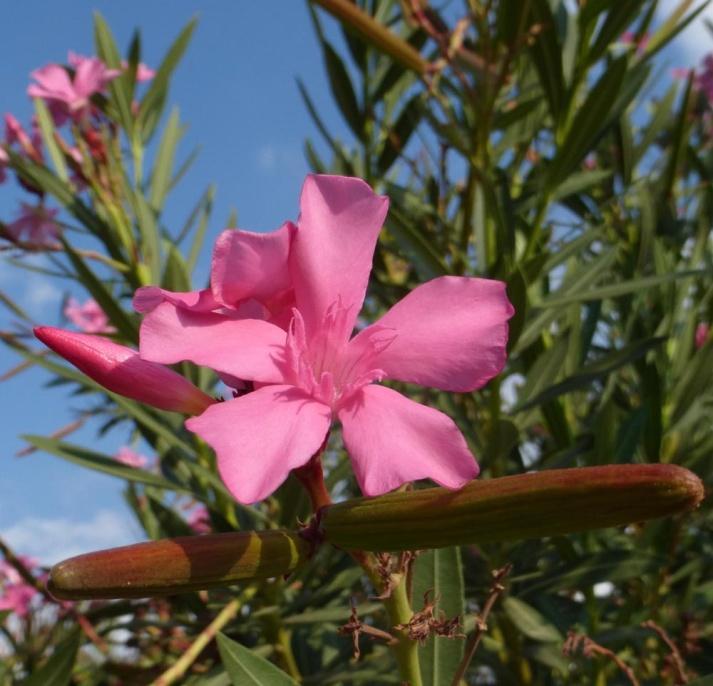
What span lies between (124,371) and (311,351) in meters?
0.12

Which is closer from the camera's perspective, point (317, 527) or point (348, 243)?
point (317, 527)

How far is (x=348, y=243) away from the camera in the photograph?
0.61 meters

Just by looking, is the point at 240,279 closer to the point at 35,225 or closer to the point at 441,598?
the point at 441,598

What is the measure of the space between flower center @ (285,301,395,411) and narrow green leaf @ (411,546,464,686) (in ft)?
0.57

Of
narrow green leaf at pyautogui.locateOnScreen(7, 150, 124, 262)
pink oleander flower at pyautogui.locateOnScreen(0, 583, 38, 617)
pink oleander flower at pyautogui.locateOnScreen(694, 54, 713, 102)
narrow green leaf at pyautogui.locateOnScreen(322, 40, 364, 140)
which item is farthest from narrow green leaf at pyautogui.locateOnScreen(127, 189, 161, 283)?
pink oleander flower at pyautogui.locateOnScreen(694, 54, 713, 102)

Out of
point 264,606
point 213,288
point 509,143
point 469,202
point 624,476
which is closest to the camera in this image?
point 624,476

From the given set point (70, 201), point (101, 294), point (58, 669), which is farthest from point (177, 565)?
point (70, 201)

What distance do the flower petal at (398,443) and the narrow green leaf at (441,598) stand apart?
180mm

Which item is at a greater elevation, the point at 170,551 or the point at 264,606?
the point at 170,551

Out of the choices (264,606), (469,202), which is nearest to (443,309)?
(264,606)

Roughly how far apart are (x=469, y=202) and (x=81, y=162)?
69 centimetres

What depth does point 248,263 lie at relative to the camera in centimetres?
57

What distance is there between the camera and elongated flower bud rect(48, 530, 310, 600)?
0.43m

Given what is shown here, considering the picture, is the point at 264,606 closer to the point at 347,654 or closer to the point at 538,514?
the point at 347,654
